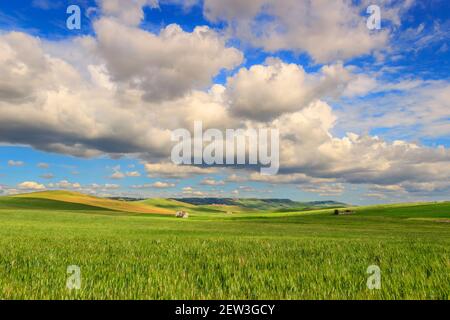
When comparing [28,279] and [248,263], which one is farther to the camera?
[248,263]

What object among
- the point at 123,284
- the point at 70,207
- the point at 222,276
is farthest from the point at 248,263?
the point at 70,207

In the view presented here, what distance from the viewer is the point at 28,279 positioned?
9.27 m

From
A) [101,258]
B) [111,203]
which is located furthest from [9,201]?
[101,258]

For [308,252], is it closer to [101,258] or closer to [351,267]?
[351,267]
